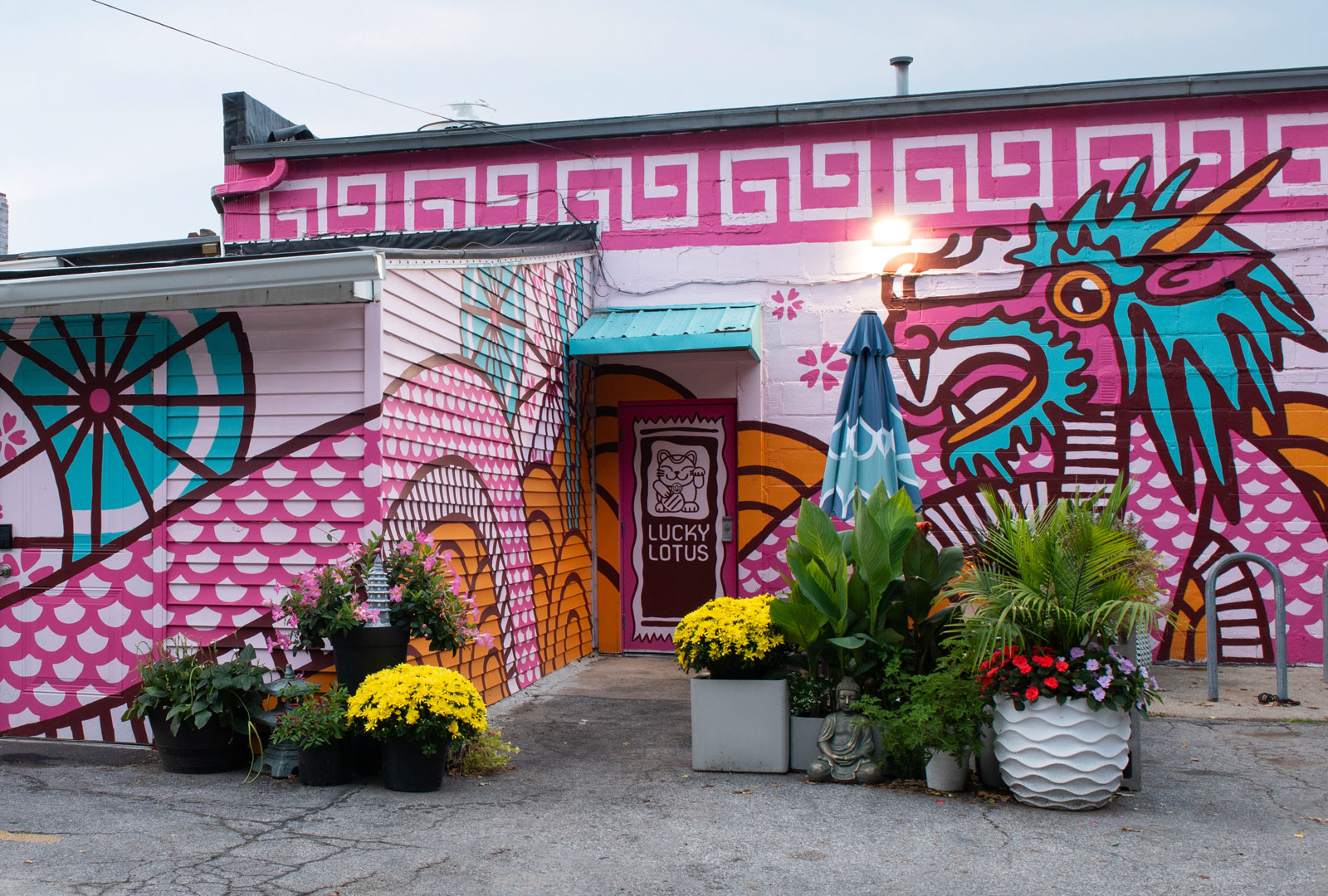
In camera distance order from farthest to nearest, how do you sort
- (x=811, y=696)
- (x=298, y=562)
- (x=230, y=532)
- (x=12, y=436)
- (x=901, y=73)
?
(x=901, y=73), (x=12, y=436), (x=230, y=532), (x=298, y=562), (x=811, y=696)

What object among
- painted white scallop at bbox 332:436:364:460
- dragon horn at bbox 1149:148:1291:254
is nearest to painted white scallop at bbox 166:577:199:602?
painted white scallop at bbox 332:436:364:460

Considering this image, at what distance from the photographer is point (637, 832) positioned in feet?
14.8

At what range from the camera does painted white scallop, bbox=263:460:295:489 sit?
5.86 meters

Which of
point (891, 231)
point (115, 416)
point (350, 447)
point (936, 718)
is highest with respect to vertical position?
point (891, 231)

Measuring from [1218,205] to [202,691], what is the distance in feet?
28.1

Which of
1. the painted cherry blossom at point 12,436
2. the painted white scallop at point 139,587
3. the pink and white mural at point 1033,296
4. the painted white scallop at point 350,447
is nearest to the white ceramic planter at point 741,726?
the painted white scallop at point 350,447

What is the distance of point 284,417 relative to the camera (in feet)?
19.3

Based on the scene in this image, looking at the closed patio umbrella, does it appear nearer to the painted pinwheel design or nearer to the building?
the building

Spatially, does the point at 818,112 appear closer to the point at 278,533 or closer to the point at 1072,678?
the point at 278,533

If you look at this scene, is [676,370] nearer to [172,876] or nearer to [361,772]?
[361,772]

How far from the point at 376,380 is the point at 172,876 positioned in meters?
2.75

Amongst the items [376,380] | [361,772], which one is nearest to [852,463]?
[376,380]

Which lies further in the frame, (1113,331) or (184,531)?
(1113,331)

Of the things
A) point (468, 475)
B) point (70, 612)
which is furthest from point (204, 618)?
point (468, 475)
